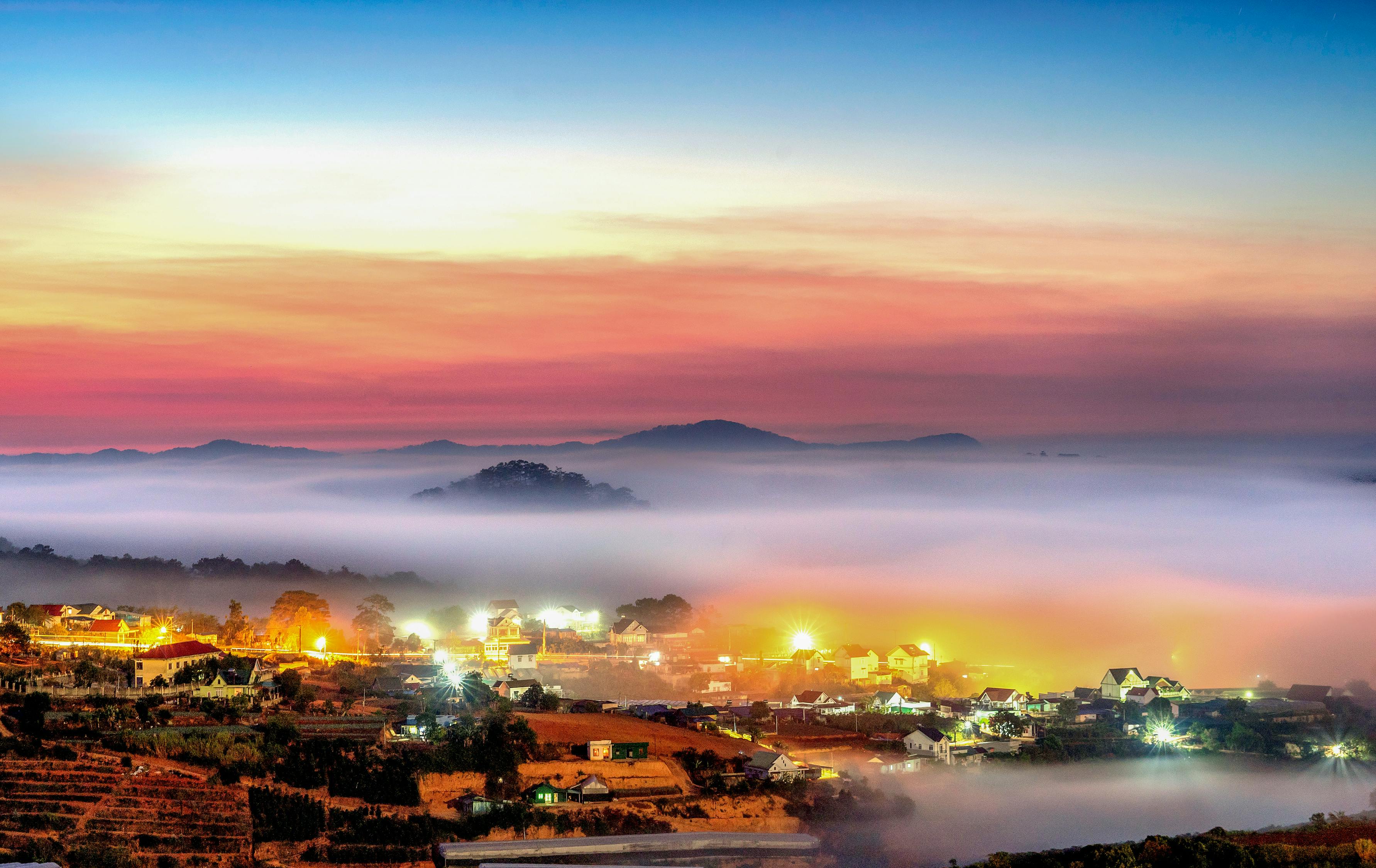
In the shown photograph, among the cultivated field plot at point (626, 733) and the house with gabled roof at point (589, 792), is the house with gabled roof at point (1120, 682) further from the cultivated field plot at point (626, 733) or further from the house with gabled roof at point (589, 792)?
the house with gabled roof at point (589, 792)

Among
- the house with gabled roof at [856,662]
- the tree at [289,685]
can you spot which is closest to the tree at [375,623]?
the tree at [289,685]

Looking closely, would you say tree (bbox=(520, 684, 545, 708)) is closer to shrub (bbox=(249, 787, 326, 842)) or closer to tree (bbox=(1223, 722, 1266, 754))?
shrub (bbox=(249, 787, 326, 842))

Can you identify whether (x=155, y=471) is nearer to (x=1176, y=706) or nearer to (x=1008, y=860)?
(x=1176, y=706)

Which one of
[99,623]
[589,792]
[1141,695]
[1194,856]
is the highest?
[99,623]

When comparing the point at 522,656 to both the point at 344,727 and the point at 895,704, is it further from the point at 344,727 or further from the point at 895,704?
the point at 344,727

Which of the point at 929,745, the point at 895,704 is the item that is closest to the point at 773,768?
the point at 929,745

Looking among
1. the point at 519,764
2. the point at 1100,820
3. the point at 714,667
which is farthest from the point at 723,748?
the point at 714,667

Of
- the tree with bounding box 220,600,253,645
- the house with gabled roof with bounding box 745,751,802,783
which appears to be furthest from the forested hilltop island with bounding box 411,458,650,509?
the house with gabled roof with bounding box 745,751,802,783
